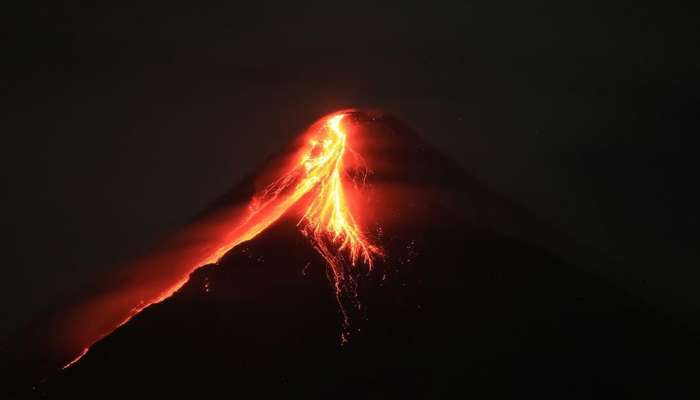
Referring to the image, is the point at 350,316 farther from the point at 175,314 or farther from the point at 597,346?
the point at 597,346

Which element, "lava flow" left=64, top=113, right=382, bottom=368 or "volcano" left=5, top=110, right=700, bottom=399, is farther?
"lava flow" left=64, top=113, right=382, bottom=368

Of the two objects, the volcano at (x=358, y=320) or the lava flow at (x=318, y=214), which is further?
the lava flow at (x=318, y=214)

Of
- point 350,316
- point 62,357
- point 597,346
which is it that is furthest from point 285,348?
point 597,346

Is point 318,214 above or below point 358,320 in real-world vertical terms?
above

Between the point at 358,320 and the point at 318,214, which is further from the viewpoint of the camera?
the point at 318,214
